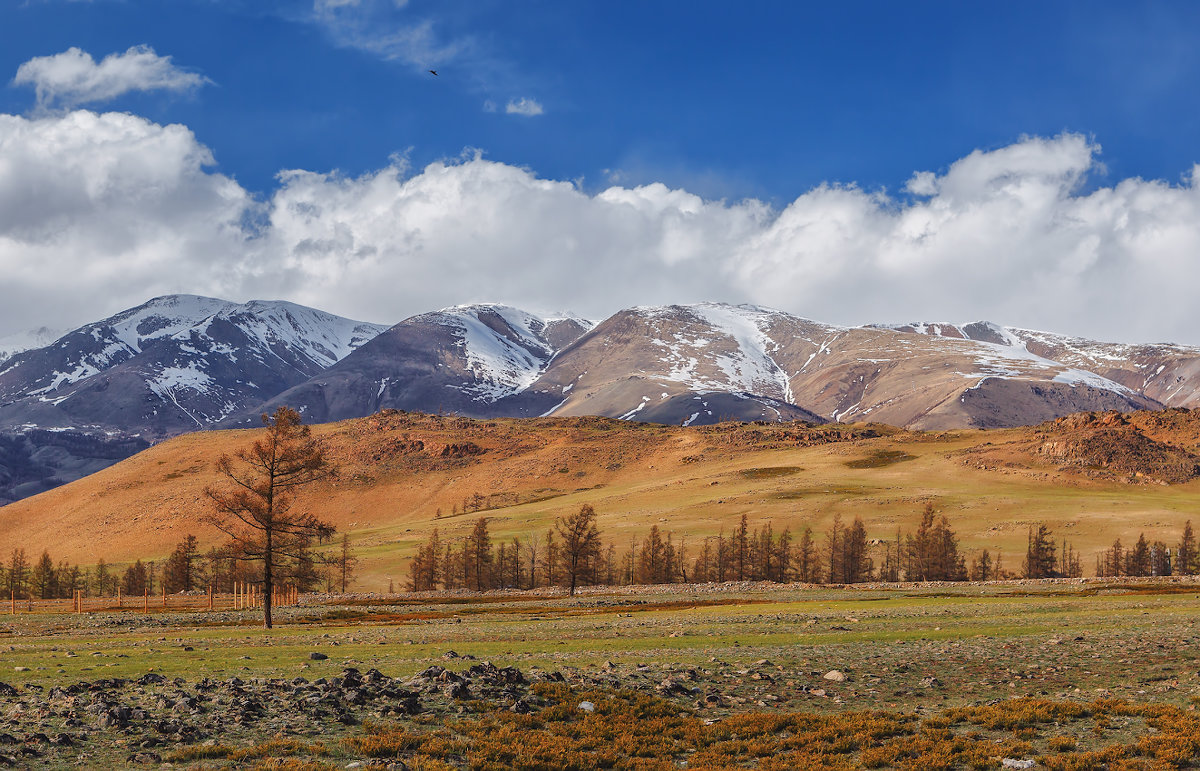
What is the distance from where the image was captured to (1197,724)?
20156mm

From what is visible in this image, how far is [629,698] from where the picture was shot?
2292 centimetres

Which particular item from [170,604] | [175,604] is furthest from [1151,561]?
[170,604]

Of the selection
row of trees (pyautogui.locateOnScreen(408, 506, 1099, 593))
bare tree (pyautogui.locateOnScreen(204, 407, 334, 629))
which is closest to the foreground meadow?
bare tree (pyautogui.locateOnScreen(204, 407, 334, 629))

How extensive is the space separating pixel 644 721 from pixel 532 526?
147 m

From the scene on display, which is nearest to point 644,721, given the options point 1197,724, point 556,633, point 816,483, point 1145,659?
point 1197,724

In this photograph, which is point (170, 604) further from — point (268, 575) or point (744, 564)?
point (744, 564)

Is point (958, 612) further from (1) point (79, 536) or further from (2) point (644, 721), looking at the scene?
(1) point (79, 536)

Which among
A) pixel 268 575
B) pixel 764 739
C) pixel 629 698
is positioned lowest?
pixel 764 739

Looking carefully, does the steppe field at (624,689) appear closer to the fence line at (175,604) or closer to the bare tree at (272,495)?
the bare tree at (272,495)

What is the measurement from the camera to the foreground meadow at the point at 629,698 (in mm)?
18172

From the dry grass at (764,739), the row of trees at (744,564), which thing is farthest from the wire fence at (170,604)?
the dry grass at (764,739)

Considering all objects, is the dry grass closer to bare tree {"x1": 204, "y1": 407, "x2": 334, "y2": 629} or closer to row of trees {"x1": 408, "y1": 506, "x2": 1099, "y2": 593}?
bare tree {"x1": 204, "y1": 407, "x2": 334, "y2": 629}

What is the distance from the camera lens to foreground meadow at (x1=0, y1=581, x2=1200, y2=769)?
59.6ft

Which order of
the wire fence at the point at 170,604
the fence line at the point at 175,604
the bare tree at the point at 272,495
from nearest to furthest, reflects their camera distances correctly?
the bare tree at the point at 272,495
the wire fence at the point at 170,604
the fence line at the point at 175,604
